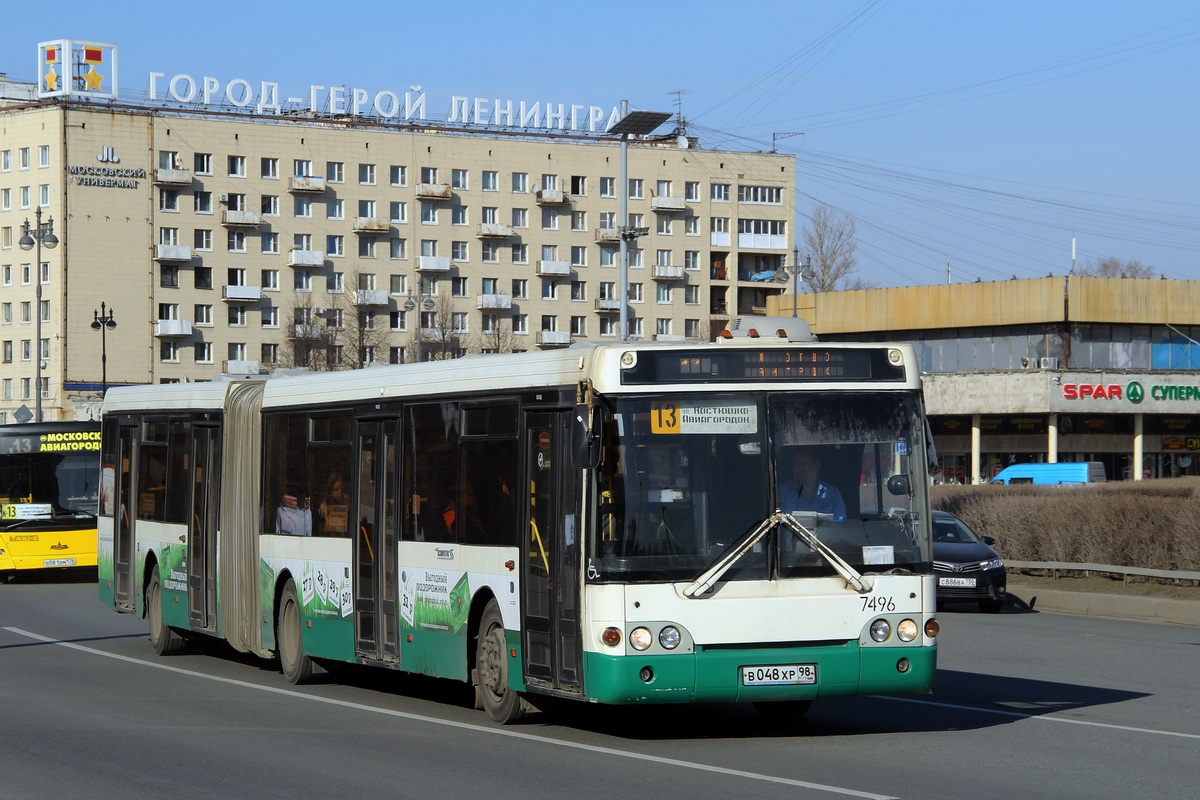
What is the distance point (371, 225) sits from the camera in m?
117

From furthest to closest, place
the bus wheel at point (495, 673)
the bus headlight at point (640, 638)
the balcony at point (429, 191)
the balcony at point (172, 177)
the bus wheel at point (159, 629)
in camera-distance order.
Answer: the balcony at point (429, 191) → the balcony at point (172, 177) → the bus wheel at point (159, 629) → the bus wheel at point (495, 673) → the bus headlight at point (640, 638)

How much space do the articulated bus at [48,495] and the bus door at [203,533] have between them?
15551 millimetres

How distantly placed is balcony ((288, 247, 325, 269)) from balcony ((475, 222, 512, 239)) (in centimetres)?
1188

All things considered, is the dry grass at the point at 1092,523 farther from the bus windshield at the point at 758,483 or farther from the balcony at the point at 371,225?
the balcony at the point at 371,225

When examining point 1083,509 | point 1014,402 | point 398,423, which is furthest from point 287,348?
point 398,423

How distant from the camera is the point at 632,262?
128 meters

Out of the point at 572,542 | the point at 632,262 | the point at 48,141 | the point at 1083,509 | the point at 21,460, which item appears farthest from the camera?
the point at 632,262

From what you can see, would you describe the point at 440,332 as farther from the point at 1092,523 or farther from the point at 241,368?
the point at 1092,523

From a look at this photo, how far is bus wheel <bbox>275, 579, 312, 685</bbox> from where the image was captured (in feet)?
51.4

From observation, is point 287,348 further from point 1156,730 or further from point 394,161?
point 1156,730

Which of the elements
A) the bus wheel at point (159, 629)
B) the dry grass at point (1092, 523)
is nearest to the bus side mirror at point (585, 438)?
the bus wheel at point (159, 629)

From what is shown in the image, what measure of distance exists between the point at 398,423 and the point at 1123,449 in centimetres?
6176

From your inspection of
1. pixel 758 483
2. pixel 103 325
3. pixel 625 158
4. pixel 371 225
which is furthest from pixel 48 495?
pixel 371 225

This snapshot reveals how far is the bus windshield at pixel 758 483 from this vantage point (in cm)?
1074
